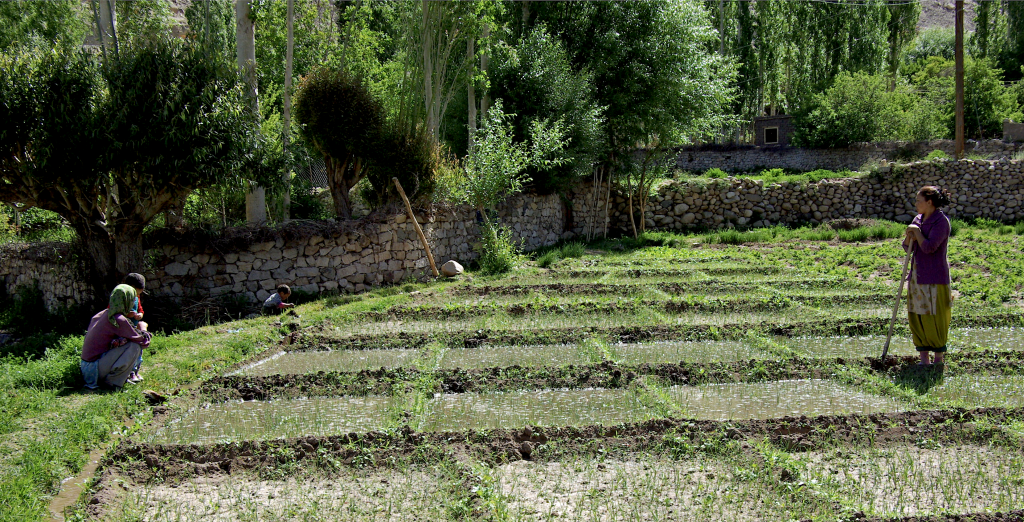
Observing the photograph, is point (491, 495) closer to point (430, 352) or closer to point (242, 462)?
point (242, 462)

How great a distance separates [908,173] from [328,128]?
19.0 metres

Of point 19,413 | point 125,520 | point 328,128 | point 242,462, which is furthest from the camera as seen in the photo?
point 328,128

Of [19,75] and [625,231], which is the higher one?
[19,75]

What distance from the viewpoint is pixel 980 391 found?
6559 millimetres

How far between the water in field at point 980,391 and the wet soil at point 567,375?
0.20 metres

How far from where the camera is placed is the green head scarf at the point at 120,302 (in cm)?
707

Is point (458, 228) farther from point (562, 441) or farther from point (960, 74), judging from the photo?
point (960, 74)

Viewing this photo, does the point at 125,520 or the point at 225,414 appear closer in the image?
the point at 125,520

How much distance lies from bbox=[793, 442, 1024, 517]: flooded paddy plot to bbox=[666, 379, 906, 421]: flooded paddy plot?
890 millimetres

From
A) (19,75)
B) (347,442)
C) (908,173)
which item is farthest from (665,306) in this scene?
(908,173)

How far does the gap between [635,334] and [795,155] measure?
29.5 meters

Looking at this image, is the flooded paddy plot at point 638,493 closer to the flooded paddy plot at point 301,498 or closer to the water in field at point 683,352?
the flooded paddy plot at point 301,498

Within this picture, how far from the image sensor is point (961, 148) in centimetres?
2430

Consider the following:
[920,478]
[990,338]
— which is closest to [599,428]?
[920,478]
